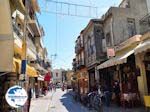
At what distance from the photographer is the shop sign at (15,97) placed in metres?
7.41

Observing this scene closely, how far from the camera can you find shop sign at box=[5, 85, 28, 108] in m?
7.41

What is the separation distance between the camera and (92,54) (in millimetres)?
29219

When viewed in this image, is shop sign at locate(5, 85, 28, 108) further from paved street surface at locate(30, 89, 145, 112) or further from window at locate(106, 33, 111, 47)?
window at locate(106, 33, 111, 47)

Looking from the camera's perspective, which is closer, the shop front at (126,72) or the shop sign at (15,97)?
the shop sign at (15,97)

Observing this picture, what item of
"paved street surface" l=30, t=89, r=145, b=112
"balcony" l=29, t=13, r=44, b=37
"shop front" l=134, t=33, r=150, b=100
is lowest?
"paved street surface" l=30, t=89, r=145, b=112

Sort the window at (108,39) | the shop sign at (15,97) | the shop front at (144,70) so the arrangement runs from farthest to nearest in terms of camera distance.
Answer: the window at (108,39), the shop front at (144,70), the shop sign at (15,97)

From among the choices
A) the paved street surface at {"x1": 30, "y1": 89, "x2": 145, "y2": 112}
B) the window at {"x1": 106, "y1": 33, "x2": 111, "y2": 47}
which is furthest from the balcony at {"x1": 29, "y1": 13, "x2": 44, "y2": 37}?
the paved street surface at {"x1": 30, "y1": 89, "x2": 145, "y2": 112}

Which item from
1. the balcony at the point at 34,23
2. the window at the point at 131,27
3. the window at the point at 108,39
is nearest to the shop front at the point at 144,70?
the window at the point at 131,27

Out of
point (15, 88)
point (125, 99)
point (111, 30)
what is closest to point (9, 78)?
point (15, 88)

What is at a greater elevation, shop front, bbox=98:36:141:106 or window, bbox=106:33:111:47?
window, bbox=106:33:111:47

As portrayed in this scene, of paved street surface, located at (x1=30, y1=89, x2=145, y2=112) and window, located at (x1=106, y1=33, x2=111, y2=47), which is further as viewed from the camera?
window, located at (x1=106, y1=33, x2=111, y2=47)

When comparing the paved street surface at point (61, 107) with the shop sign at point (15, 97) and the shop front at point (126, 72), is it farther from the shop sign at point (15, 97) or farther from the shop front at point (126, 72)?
the shop sign at point (15, 97)

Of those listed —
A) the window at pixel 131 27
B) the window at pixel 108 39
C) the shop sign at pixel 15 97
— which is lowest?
the shop sign at pixel 15 97

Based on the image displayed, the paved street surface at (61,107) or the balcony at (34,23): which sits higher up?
the balcony at (34,23)
